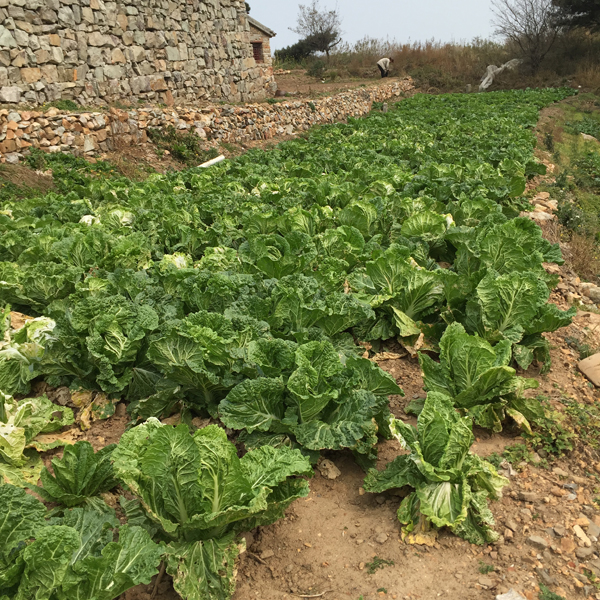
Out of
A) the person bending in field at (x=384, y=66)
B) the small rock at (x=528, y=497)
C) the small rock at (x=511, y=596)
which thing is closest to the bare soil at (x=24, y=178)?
the small rock at (x=528, y=497)

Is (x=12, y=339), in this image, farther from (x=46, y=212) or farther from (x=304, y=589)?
(x=46, y=212)

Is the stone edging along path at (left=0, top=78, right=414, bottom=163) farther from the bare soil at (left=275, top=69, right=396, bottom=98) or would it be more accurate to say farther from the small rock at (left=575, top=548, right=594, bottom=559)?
the small rock at (left=575, top=548, right=594, bottom=559)

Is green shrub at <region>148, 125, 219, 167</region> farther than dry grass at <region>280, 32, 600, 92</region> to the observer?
No

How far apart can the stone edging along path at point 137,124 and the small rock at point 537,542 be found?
1120 cm

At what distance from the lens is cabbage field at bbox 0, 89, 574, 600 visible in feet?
8.29

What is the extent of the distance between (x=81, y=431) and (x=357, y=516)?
2059mm

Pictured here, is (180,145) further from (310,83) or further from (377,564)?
(310,83)

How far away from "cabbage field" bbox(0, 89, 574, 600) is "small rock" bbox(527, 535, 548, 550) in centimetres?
21

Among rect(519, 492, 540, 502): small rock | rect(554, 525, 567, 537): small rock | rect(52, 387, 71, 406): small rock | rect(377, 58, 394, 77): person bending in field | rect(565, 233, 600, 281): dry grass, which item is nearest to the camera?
rect(554, 525, 567, 537): small rock

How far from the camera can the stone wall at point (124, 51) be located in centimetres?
1291

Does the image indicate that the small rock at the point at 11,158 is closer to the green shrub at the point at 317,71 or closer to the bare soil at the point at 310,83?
the bare soil at the point at 310,83

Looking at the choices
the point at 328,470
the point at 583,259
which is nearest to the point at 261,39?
the point at 583,259

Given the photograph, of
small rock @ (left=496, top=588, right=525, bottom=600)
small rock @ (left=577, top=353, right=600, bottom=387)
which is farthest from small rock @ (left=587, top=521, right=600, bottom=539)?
small rock @ (left=577, top=353, right=600, bottom=387)

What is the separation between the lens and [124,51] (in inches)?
643
